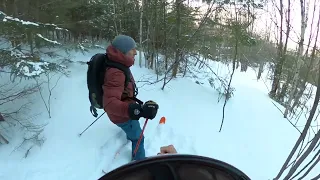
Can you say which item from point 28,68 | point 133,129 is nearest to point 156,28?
point 28,68

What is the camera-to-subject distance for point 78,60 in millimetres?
6621

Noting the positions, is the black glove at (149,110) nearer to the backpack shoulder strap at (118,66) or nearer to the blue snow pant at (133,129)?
the backpack shoulder strap at (118,66)

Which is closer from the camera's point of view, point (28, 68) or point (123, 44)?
point (123, 44)

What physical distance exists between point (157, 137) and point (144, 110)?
5.66 ft

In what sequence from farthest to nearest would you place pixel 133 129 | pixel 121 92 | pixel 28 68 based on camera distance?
pixel 28 68 < pixel 133 129 < pixel 121 92

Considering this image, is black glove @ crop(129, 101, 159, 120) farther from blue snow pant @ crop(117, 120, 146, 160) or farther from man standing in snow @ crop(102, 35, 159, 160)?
blue snow pant @ crop(117, 120, 146, 160)

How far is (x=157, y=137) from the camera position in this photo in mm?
4199

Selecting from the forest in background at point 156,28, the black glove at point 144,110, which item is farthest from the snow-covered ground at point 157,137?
the black glove at point 144,110

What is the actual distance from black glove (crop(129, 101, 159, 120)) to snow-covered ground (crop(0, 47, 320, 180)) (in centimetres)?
133

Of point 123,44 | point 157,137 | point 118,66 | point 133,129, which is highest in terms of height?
point 123,44

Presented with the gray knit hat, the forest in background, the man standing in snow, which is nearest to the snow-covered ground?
the forest in background

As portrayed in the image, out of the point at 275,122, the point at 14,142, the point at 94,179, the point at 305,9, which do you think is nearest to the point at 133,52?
the point at 94,179

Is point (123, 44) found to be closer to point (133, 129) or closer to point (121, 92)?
point (121, 92)

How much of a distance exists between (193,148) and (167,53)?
133 inches
